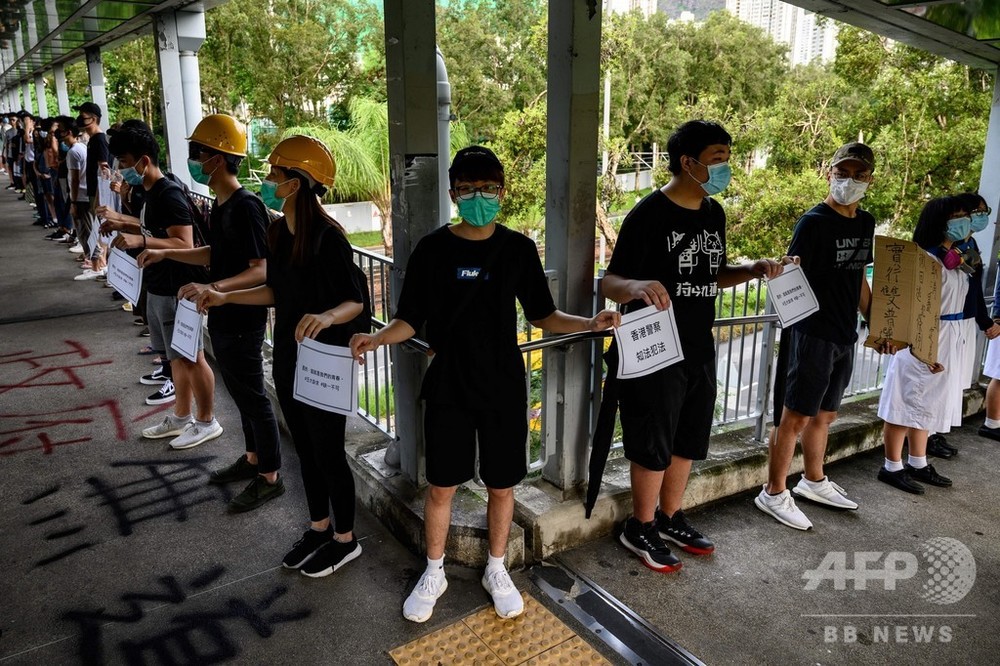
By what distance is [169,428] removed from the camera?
15.7 feet

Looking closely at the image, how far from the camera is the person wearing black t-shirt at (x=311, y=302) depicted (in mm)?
3061

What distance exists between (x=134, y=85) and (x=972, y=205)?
33.4 m

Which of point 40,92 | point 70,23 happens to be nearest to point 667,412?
point 70,23

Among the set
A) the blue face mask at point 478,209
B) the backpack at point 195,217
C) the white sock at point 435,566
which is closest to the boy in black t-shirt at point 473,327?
the blue face mask at point 478,209

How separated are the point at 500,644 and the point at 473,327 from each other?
4.19 ft

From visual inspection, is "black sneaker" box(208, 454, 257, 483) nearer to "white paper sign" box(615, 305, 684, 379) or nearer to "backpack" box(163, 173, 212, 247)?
"backpack" box(163, 173, 212, 247)

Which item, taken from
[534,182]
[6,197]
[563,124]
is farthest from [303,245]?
[6,197]

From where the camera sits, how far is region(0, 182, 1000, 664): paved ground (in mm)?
2945

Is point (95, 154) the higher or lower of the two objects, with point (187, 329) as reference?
higher

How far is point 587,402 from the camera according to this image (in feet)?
12.1

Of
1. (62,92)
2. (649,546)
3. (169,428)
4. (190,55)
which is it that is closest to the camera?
(649,546)

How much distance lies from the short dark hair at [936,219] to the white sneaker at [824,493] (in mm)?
1562

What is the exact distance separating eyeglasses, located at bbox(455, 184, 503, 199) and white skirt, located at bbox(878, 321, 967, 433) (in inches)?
120

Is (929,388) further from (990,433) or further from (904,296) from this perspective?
(990,433)
